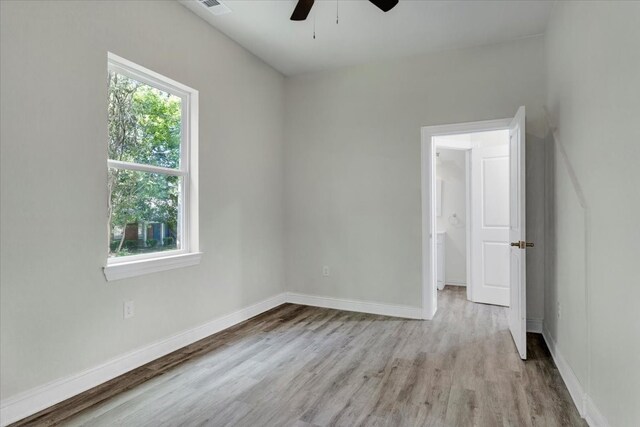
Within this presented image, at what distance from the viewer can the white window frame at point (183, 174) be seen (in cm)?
273

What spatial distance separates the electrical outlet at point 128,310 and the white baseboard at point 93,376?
28 cm

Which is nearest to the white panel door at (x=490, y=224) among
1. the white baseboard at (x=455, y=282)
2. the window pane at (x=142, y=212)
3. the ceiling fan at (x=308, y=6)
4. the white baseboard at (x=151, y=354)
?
the white baseboard at (x=151, y=354)

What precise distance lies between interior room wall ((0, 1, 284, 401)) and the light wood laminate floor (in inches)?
13.7

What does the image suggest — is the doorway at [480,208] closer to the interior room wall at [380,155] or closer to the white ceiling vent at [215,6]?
the interior room wall at [380,155]

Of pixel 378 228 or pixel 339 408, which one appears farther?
pixel 378 228

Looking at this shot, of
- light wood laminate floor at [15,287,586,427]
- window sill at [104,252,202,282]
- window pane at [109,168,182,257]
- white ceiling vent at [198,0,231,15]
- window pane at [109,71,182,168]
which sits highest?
white ceiling vent at [198,0,231,15]

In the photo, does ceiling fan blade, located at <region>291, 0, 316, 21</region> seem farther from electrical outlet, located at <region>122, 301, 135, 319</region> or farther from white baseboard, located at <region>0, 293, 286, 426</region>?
white baseboard, located at <region>0, 293, 286, 426</region>

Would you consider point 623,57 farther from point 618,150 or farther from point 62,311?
point 62,311

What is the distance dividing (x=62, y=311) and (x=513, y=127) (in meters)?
3.82

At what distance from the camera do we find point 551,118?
121 inches

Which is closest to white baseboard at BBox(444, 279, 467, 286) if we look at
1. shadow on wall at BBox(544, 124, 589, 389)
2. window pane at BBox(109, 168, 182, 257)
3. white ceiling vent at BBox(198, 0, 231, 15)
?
shadow on wall at BBox(544, 124, 589, 389)

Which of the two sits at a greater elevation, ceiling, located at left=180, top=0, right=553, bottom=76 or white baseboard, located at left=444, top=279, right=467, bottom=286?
ceiling, located at left=180, top=0, right=553, bottom=76

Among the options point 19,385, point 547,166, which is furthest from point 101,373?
point 547,166

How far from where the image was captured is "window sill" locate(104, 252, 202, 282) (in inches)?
97.3
